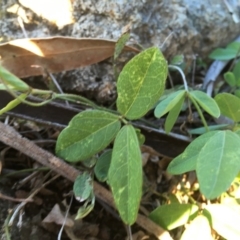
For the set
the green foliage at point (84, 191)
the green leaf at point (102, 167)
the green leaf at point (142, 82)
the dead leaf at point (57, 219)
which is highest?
the green leaf at point (142, 82)

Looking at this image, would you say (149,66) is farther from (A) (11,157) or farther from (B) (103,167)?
(A) (11,157)

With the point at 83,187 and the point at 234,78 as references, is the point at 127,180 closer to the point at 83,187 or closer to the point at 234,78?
the point at 83,187

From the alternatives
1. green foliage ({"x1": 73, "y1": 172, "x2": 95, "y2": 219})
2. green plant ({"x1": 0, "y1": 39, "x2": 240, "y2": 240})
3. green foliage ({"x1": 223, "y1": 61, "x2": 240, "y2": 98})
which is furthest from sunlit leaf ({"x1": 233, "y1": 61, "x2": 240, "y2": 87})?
green foliage ({"x1": 73, "y1": 172, "x2": 95, "y2": 219})

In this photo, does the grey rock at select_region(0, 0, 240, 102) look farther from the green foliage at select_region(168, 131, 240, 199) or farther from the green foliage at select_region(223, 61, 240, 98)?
the green foliage at select_region(168, 131, 240, 199)

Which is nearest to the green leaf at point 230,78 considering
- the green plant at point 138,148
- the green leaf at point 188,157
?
the green plant at point 138,148

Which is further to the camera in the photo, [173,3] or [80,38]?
[173,3]

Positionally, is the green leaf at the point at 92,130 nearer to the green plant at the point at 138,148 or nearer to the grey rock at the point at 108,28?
the green plant at the point at 138,148

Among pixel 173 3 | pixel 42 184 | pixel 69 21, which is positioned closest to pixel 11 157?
pixel 42 184
